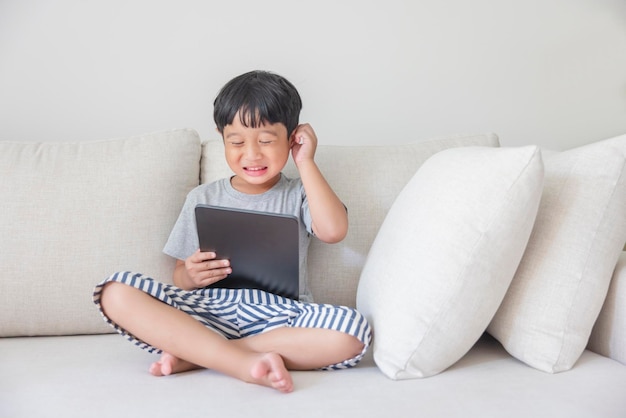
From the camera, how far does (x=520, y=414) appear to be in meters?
0.97

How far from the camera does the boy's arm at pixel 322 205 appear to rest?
1383 mm

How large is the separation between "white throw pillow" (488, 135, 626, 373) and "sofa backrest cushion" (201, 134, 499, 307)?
41cm

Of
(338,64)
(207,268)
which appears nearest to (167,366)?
(207,268)

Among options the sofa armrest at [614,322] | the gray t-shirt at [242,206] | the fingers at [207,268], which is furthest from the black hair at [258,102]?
the sofa armrest at [614,322]

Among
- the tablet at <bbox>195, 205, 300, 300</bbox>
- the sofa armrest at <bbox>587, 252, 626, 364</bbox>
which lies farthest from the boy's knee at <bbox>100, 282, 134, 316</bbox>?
the sofa armrest at <bbox>587, 252, 626, 364</bbox>

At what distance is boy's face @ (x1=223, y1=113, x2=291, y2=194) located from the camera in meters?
1.41

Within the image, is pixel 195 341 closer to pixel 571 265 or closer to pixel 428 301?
pixel 428 301

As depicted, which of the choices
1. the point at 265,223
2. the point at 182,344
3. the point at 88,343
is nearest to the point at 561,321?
the point at 265,223

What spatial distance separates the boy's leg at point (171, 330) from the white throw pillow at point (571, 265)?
0.48m

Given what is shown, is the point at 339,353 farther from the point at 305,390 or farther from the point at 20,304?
the point at 20,304

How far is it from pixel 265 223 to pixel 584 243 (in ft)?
1.92

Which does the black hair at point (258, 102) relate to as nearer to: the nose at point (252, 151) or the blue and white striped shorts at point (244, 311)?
the nose at point (252, 151)

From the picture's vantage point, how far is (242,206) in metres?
1.49

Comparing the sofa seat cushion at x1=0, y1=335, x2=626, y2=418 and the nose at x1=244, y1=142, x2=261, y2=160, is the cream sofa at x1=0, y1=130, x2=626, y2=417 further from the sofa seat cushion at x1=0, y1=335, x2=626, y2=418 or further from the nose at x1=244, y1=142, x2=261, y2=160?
the nose at x1=244, y1=142, x2=261, y2=160
